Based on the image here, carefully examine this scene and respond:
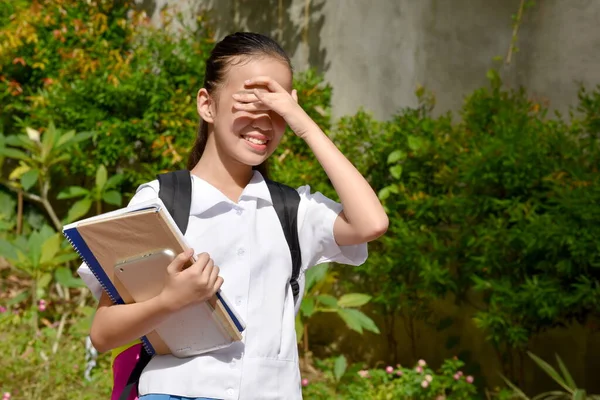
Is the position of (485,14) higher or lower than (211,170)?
higher

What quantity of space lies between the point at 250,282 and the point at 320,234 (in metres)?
0.20

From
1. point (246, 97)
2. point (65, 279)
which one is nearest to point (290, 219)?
point (246, 97)

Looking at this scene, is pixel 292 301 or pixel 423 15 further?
pixel 423 15

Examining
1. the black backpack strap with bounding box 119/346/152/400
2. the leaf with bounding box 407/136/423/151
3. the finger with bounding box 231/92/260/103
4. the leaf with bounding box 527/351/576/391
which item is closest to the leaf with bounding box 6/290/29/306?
the leaf with bounding box 407/136/423/151

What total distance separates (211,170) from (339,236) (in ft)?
1.04

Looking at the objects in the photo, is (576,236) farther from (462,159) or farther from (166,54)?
(166,54)

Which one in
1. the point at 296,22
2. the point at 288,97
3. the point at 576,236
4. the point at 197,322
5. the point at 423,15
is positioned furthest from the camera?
the point at 296,22

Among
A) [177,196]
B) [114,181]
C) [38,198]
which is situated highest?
[177,196]

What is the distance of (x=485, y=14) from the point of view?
4.62 meters

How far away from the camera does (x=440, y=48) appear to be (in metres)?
4.60

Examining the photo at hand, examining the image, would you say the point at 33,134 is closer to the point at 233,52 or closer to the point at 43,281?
the point at 43,281

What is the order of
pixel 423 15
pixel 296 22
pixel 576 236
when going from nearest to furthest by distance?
pixel 576 236 < pixel 423 15 < pixel 296 22

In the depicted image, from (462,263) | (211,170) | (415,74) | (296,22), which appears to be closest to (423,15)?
(415,74)

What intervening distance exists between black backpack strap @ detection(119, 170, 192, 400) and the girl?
0.02 meters
